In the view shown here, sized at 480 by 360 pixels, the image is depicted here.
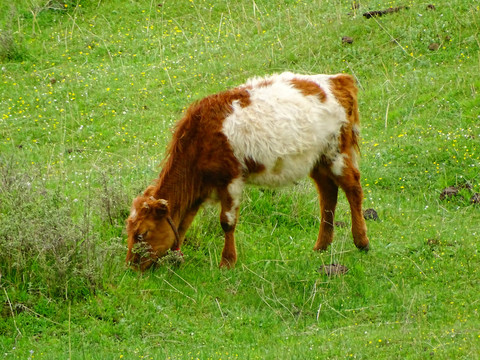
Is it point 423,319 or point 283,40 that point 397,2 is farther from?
point 423,319

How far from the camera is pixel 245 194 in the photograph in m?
9.80

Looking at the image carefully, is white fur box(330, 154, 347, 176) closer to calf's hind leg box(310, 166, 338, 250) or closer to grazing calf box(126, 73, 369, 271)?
grazing calf box(126, 73, 369, 271)

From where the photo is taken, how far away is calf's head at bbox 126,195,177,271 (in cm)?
786

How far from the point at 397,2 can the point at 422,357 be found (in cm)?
1074

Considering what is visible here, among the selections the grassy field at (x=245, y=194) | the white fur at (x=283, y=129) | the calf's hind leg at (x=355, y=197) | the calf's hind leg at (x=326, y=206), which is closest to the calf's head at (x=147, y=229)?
the grassy field at (x=245, y=194)

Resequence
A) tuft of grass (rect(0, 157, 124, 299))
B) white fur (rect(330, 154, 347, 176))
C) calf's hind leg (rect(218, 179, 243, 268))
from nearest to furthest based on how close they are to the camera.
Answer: tuft of grass (rect(0, 157, 124, 299)) → calf's hind leg (rect(218, 179, 243, 268)) → white fur (rect(330, 154, 347, 176))

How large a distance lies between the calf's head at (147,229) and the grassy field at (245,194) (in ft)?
0.60

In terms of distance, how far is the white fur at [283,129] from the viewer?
787cm

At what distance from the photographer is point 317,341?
21.5ft

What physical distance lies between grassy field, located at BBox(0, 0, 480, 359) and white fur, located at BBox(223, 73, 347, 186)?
1.09 metres

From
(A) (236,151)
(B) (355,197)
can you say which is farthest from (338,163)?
(A) (236,151)

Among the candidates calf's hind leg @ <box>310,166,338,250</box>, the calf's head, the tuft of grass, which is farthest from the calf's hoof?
the tuft of grass

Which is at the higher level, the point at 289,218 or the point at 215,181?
the point at 215,181

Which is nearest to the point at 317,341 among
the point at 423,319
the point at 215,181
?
the point at 423,319
